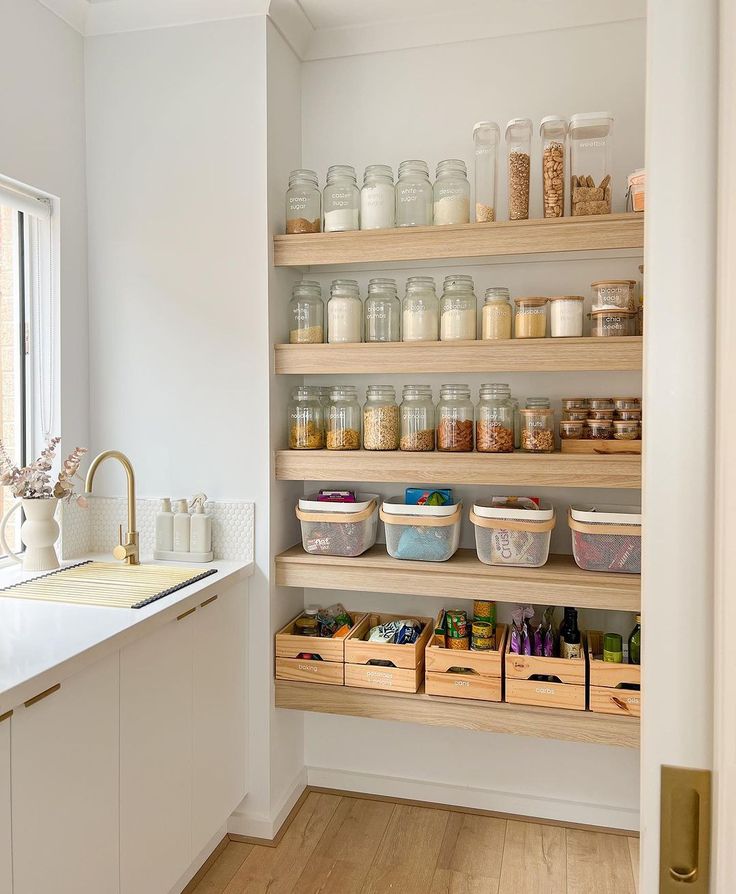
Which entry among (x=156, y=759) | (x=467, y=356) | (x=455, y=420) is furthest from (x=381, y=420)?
(x=156, y=759)

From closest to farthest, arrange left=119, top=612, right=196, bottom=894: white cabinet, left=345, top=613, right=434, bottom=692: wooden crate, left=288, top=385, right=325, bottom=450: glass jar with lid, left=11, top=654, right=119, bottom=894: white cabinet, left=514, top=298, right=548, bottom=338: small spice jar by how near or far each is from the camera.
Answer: left=11, top=654, right=119, bottom=894: white cabinet < left=119, top=612, right=196, bottom=894: white cabinet < left=514, top=298, right=548, bottom=338: small spice jar < left=345, top=613, right=434, bottom=692: wooden crate < left=288, top=385, right=325, bottom=450: glass jar with lid

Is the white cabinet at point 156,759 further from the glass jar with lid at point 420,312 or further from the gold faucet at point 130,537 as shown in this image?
the glass jar with lid at point 420,312

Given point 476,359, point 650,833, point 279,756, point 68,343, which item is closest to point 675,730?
point 650,833

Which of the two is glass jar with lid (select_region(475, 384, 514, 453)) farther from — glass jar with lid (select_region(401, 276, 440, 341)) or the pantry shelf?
the pantry shelf

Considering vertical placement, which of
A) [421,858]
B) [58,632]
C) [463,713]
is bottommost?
[421,858]

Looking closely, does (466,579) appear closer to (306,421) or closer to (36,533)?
(306,421)

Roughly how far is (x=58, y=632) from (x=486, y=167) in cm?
176

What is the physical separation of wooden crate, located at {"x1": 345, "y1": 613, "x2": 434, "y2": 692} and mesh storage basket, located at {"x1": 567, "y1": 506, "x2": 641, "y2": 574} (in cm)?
59

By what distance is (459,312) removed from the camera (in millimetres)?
2229

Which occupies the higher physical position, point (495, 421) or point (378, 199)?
point (378, 199)

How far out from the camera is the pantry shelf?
212cm

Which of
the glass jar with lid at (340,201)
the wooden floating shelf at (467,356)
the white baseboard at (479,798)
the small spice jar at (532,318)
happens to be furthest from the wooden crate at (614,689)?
the glass jar with lid at (340,201)

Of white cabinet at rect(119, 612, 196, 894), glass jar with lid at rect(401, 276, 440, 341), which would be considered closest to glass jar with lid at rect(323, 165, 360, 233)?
glass jar with lid at rect(401, 276, 440, 341)

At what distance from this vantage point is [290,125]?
248cm
